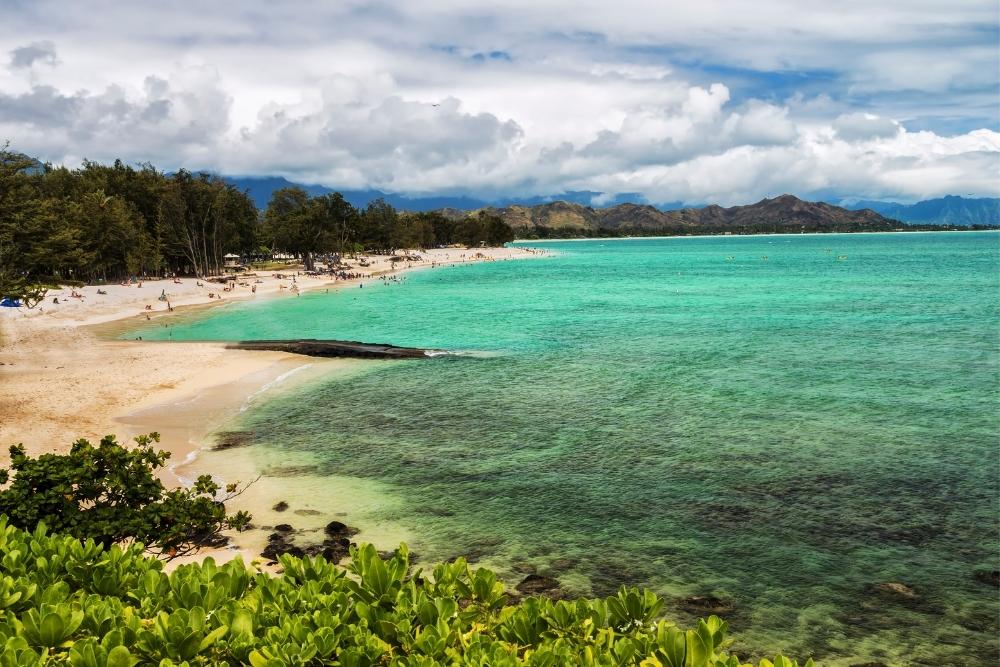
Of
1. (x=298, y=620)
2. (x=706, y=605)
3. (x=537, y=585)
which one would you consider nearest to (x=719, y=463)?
(x=706, y=605)

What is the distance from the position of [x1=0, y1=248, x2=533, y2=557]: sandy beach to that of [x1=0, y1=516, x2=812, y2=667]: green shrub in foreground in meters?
13.1

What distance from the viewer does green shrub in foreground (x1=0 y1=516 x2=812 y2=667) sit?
16.5 ft

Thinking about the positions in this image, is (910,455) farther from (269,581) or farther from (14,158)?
(14,158)

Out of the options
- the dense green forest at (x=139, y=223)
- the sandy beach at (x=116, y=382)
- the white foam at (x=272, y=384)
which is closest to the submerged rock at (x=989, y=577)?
the sandy beach at (x=116, y=382)

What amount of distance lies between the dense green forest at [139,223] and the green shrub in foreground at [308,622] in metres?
31.7

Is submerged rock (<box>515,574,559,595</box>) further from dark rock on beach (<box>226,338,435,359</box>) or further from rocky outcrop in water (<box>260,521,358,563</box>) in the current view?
dark rock on beach (<box>226,338,435,359</box>)

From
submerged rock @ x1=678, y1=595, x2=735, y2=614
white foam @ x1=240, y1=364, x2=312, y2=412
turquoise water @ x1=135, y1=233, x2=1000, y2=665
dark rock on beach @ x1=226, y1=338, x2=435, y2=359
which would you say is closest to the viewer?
submerged rock @ x1=678, y1=595, x2=735, y2=614

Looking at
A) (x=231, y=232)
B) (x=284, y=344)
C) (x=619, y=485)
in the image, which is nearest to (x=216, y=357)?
(x=284, y=344)

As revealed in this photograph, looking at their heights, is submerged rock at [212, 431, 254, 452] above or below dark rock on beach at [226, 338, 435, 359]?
below

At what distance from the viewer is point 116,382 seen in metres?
30.6

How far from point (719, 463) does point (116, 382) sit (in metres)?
26.0

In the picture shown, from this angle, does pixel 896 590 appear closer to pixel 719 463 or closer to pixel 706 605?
pixel 706 605

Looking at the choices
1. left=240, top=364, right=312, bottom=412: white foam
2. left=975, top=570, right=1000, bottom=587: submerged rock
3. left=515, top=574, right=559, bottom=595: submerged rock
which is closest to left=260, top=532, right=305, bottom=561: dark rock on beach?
left=515, top=574, right=559, bottom=595: submerged rock

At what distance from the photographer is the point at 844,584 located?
12.9 m
